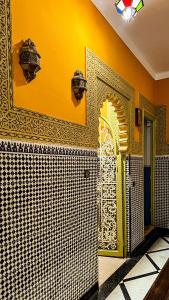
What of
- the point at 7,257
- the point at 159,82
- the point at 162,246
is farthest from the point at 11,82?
the point at 159,82

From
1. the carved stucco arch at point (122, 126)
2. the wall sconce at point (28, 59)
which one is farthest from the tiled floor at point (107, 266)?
the wall sconce at point (28, 59)

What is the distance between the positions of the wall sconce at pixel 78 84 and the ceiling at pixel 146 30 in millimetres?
1009

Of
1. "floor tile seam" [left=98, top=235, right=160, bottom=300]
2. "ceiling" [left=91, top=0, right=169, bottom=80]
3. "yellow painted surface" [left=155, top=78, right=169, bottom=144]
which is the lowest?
"floor tile seam" [left=98, top=235, right=160, bottom=300]

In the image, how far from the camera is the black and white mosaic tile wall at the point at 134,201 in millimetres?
3947

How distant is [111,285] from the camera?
298cm

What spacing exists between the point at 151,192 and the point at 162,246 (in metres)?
1.22

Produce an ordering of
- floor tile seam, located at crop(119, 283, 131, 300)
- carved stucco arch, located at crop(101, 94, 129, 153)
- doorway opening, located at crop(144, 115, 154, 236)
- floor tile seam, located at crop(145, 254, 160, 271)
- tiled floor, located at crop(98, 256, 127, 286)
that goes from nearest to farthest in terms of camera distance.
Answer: floor tile seam, located at crop(119, 283, 131, 300) < tiled floor, located at crop(98, 256, 127, 286) < floor tile seam, located at crop(145, 254, 160, 271) < carved stucco arch, located at crop(101, 94, 129, 153) < doorway opening, located at crop(144, 115, 154, 236)

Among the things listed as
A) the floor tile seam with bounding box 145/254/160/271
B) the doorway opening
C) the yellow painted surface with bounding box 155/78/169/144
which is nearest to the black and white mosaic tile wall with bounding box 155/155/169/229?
the doorway opening

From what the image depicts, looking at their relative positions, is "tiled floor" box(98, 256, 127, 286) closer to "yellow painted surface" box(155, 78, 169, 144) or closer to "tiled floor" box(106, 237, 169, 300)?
"tiled floor" box(106, 237, 169, 300)

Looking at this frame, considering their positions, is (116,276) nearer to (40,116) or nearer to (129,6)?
(40,116)

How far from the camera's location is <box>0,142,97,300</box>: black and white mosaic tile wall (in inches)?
65.6

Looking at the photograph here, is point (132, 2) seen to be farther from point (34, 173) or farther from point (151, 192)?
point (151, 192)

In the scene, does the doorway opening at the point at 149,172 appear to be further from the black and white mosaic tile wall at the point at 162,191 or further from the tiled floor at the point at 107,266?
the tiled floor at the point at 107,266

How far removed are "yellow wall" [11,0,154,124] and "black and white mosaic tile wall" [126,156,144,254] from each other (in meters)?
1.62
